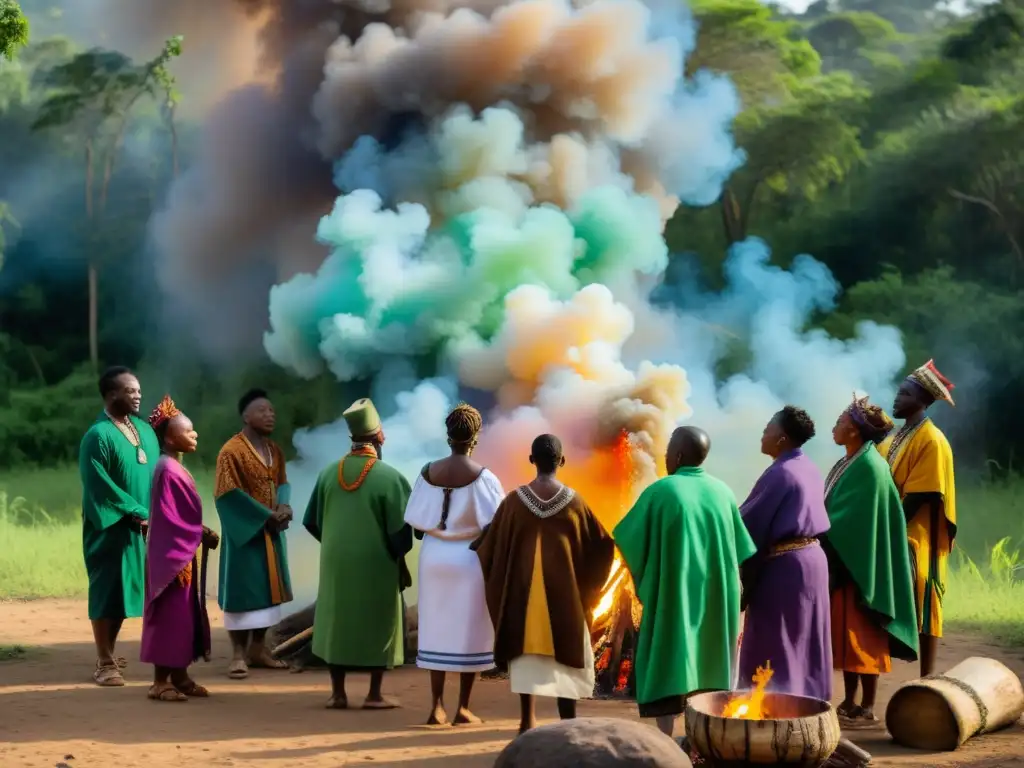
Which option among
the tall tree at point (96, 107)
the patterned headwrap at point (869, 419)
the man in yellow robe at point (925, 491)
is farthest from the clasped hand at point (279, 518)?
the tall tree at point (96, 107)

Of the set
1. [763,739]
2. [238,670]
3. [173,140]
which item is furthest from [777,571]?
[173,140]

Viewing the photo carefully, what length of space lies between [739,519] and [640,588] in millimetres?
605

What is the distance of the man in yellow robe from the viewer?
8.50 m

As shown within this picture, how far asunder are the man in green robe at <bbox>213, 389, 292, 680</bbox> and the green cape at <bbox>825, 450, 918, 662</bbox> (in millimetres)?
3856

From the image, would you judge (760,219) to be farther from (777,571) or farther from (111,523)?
(777,571)

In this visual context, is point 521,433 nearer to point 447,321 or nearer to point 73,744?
point 447,321

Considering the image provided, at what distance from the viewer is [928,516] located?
338 inches

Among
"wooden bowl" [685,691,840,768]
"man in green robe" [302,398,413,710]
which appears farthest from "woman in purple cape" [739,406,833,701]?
"man in green robe" [302,398,413,710]

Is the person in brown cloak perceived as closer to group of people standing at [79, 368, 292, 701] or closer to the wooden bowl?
the wooden bowl

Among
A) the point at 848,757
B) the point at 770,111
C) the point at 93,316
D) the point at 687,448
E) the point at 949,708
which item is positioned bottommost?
the point at 848,757

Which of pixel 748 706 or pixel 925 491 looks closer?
pixel 748 706

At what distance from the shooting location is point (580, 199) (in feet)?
40.0

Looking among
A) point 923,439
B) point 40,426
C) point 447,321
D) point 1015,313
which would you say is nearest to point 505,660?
point 923,439

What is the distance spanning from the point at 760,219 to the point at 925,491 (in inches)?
658
